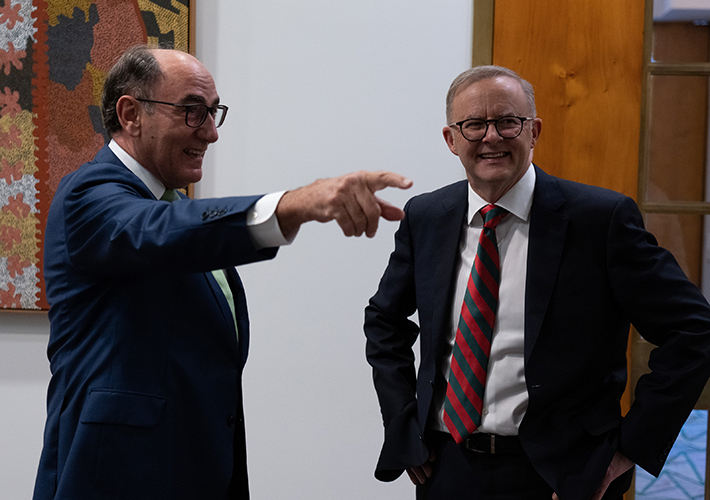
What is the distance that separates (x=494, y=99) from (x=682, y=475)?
8.56 feet

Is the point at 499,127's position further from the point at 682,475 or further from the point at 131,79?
the point at 682,475

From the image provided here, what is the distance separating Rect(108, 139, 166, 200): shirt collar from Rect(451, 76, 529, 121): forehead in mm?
735

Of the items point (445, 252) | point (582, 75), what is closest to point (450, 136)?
point (445, 252)

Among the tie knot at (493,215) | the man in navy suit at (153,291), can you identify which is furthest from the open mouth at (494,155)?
the man in navy suit at (153,291)

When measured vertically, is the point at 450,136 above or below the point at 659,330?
above

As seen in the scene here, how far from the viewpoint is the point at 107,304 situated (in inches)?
44.5

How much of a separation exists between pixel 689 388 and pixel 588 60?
124cm

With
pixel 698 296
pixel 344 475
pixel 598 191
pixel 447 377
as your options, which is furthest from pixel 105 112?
pixel 344 475

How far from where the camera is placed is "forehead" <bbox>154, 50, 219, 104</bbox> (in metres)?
1.24

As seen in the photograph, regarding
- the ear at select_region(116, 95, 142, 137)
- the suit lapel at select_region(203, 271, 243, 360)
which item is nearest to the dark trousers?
the suit lapel at select_region(203, 271, 243, 360)

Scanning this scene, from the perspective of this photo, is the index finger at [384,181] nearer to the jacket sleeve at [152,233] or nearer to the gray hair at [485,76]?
the jacket sleeve at [152,233]

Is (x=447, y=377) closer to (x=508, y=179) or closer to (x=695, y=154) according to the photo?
(x=508, y=179)

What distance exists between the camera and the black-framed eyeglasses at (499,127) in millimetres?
1422

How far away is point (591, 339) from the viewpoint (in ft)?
4.45
